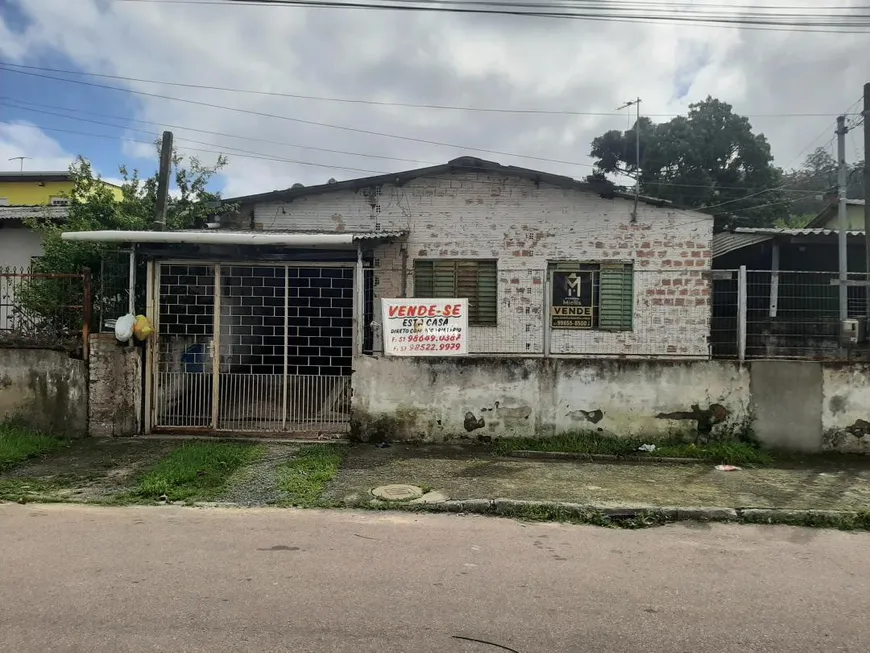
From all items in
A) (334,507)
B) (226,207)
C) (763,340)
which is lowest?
(334,507)

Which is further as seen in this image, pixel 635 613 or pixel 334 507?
pixel 334 507

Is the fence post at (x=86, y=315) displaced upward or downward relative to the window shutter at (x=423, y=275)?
downward

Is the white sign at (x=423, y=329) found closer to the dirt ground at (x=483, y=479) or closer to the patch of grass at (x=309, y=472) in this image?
the dirt ground at (x=483, y=479)

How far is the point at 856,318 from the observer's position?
765 centimetres

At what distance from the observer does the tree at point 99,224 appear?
8.20m

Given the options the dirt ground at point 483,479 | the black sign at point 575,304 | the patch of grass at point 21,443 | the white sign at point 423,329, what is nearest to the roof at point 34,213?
the patch of grass at point 21,443

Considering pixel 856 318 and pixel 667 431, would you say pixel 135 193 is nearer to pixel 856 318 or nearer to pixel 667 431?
pixel 667 431

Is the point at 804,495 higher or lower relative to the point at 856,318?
lower

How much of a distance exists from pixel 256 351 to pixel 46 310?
2.87 meters

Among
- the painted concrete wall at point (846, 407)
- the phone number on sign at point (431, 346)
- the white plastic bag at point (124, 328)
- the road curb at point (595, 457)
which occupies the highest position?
the white plastic bag at point (124, 328)

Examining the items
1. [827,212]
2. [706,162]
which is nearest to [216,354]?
[827,212]

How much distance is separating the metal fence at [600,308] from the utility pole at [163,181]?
3792 millimetres

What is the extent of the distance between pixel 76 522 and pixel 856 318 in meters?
9.03

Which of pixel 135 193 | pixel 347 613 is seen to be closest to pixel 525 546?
pixel 347 613
